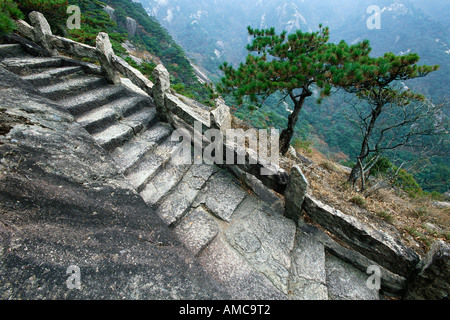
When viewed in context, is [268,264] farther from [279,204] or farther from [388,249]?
[388,249]

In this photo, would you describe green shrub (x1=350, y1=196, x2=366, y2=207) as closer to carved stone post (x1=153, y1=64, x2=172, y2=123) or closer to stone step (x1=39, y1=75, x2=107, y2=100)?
carved stone post (x1=153, y1=64, x2=172, y2=123)

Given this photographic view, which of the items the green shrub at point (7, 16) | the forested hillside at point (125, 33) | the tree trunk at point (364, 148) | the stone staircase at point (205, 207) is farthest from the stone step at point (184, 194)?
the green shrub at point (7, 16)

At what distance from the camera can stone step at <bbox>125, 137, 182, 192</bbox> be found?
2.83 m

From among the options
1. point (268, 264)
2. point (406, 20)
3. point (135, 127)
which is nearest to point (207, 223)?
point (268, 264)

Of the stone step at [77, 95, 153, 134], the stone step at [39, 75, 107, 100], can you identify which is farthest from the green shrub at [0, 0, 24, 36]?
the stone step at [77, 95, 153, 134]

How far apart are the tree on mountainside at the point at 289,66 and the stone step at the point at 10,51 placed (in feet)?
14.6

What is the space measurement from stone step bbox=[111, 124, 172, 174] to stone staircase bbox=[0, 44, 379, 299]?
1 cm

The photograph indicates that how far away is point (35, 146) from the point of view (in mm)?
2047

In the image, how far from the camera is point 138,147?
130 inches

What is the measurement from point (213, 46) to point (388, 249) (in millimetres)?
104037

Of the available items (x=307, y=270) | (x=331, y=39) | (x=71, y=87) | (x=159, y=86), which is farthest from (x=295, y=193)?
(x=331, y=39)

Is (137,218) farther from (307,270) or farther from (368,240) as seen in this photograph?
(368,240)

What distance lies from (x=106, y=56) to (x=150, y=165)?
2703 mm

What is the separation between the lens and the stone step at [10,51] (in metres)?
3.85
